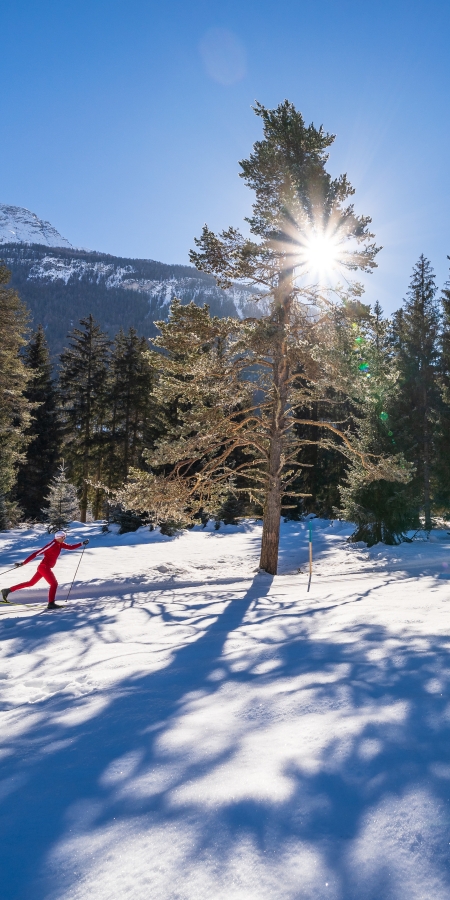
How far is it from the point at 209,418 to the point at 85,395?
25.7 m

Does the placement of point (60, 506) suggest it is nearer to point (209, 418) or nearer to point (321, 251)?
point (209, 418)

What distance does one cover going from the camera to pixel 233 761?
98.6 inches

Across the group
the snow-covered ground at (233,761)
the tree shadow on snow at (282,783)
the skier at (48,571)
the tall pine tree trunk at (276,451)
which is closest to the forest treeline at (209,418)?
the tall pine tree trunk at (276,451)

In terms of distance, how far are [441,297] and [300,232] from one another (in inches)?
548

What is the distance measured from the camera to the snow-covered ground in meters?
1.74

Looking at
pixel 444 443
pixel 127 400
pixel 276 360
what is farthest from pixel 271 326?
pixel 127 400

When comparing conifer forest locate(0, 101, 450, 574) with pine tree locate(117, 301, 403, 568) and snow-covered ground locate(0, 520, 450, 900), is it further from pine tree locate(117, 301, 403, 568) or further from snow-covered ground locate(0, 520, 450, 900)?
snow-covered ground locate(0, 520, 450, 900)

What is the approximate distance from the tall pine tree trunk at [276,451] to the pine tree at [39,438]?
22952 mm

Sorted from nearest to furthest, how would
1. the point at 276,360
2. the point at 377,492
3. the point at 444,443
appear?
the point at 276,360 < the point at 377,492 < the point at 444,443

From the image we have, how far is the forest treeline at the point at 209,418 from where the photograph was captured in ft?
37.6

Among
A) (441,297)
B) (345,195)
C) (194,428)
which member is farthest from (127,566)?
(441,297)

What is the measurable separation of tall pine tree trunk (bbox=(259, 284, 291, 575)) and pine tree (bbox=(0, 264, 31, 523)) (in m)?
13.3

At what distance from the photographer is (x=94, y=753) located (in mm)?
2836

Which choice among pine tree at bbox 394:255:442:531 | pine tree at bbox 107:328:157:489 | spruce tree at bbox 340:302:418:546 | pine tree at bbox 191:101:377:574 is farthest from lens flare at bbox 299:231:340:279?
pine tree at bbox 107:328:157:489
